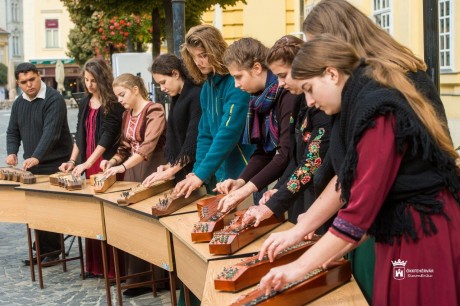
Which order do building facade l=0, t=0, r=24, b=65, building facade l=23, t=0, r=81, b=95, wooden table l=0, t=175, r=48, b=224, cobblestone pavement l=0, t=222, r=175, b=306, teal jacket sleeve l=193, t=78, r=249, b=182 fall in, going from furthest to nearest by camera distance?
building facade l=0, t=0, r=24, b=65, building facade l=23, t=0, r=81, b=95, wooden table l=0, t=175, r=48, b=224, cobblestone pavement l=0, t=222, r=175, b=306, teal jacket sleeve l=193, t=78, r=249, b=182

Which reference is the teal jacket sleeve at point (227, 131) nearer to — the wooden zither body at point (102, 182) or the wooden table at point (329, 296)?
the wooden zither body at point (102, 182)

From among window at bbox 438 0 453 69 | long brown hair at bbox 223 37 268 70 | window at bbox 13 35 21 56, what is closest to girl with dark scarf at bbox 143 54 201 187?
long brown hair at bbox 223 37 268 70

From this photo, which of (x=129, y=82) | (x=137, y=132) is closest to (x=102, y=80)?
(x=129, y=82)

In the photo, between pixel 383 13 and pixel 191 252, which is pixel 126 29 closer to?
pixel 383 13

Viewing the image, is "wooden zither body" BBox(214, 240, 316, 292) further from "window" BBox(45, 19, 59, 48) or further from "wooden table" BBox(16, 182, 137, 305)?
"window" BBox(45, 19, 59, 48)

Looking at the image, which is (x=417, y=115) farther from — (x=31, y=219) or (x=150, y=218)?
(x=31, y=219)

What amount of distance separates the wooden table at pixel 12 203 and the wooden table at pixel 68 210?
0.24 meters

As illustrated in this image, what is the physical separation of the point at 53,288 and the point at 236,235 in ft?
13.1

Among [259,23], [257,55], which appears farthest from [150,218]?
[259,23]

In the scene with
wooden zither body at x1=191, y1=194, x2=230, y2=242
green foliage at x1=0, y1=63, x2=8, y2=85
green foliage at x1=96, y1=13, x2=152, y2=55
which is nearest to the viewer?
wooden zither body at x1=191, y1=194, x2=230, y2=242

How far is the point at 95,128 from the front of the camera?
7.31 metres
